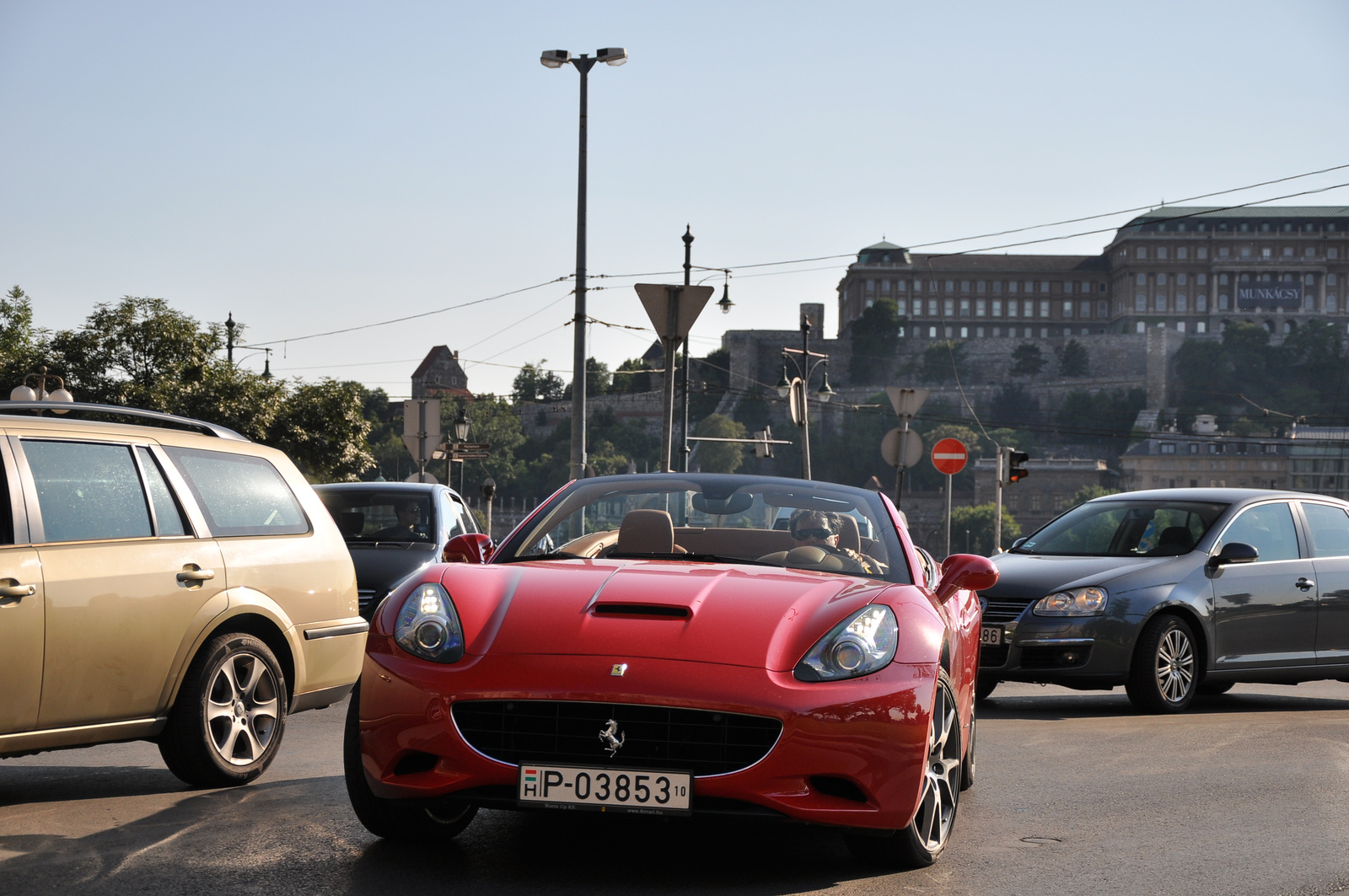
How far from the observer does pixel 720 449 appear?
136 metres

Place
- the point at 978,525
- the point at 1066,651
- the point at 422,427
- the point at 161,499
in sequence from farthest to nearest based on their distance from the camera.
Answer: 1. the point at 978,525
2. the point at 422,427
3. the point at 1066,651
4. the point at 161,499

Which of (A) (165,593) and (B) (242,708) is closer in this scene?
(A) (165,593)

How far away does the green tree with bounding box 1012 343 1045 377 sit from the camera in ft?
574

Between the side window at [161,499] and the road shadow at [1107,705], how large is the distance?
538cm

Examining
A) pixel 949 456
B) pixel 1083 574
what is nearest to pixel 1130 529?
pixel 1083 574

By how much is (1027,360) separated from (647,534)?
173723mm

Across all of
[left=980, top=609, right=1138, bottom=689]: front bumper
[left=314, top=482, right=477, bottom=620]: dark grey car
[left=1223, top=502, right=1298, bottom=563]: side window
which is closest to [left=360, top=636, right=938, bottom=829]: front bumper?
[left=980, top=609, right=1138, bottom=689]: front bumper

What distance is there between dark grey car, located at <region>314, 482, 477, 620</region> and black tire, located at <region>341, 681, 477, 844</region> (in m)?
6.72

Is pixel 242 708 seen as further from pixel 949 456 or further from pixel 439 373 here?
pixel 439 373

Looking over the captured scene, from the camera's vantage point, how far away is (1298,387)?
168 metres

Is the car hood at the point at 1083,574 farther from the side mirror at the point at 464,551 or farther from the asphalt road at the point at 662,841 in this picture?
the side mirror at the point at 464,551

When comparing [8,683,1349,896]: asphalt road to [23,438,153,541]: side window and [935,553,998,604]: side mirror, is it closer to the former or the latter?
[935,553,998,604]: side mirror

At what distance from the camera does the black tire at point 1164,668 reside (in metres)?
10.1

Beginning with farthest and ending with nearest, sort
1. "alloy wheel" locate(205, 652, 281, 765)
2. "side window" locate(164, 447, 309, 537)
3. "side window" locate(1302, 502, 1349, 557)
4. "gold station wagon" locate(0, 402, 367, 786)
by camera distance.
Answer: "side window" locate(1302, 502, 1349, 557), "side window" locate(164, 447, 309, 537), "alloy wheel" locate(205, 652, 281, 765), "gold station wagon" locate(0, 402, 367, 786)
